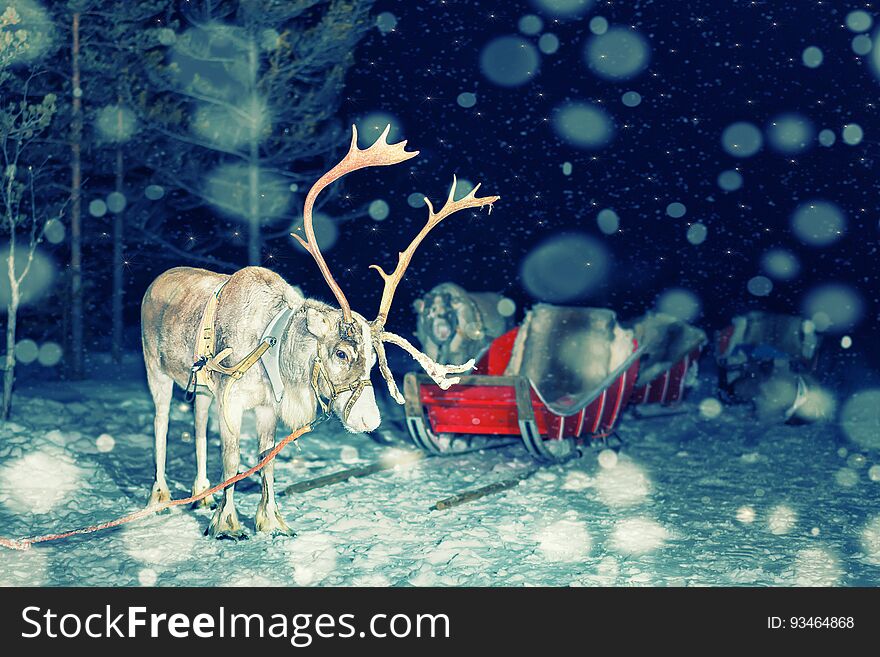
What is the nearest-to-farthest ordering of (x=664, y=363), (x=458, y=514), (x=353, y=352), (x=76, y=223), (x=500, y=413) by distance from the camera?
(x=353, y=352) → (x=458, y=514) → (x=500, y=413) → (x=664, y=363) → (x=76, y=223)

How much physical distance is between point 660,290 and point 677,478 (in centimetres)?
1115

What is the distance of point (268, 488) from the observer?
5.82 meters

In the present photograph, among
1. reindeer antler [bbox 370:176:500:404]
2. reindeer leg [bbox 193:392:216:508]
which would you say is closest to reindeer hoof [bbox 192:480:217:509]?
reindeer leg [bbox 193:392:216:508]

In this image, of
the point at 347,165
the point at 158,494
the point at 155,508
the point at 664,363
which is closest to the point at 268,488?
the point at 155,508

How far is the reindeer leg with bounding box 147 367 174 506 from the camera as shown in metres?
6.51

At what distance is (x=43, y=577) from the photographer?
4902 millimetres

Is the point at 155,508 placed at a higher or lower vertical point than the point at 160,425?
lower

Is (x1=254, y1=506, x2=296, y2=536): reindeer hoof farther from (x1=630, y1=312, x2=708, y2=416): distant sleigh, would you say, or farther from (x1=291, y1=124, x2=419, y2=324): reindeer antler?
(x1=630, y1=312, x2=708, y2=416): distant sleigh

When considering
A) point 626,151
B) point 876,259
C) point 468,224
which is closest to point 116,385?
point 468,224

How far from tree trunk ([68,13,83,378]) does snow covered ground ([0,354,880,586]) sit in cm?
304

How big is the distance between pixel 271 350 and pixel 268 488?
Result: 1.00 meters

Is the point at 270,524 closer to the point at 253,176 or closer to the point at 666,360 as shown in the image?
the point at 666,360

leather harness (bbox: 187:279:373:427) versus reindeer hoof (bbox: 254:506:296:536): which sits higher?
leather harness (bbox: 187:279:373:427)

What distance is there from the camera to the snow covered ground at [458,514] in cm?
519
